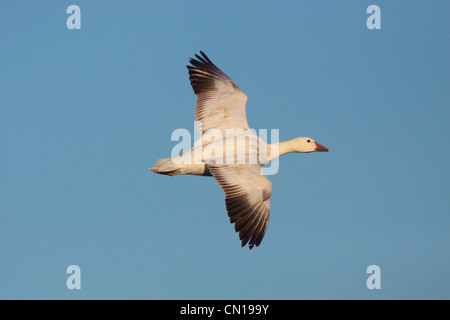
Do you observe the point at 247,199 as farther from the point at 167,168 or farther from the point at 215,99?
the point at 215,99

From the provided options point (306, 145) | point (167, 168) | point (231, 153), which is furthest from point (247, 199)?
point (306, 145)

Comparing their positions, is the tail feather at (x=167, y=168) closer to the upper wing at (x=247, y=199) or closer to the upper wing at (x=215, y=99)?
the upper wing at (x=247, y=199)

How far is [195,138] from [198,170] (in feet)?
3.69

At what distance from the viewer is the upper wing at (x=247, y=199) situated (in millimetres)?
11922

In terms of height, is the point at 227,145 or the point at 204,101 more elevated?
the point at 204,101

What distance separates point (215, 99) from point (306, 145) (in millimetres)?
2285

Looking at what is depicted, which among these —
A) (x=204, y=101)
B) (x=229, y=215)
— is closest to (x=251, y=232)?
(x=229, y=215)

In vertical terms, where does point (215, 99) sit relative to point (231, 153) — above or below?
above

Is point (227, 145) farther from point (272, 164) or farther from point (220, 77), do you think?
point (220, 77)

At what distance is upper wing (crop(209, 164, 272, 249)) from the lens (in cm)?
1192

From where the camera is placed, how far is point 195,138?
45.8 feet

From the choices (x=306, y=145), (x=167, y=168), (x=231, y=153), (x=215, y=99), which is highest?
(x=215, y=99)

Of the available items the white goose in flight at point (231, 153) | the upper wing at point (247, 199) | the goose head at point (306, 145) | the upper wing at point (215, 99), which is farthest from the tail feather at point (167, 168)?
the goose head at point (306, 145)

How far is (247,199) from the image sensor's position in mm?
12086
